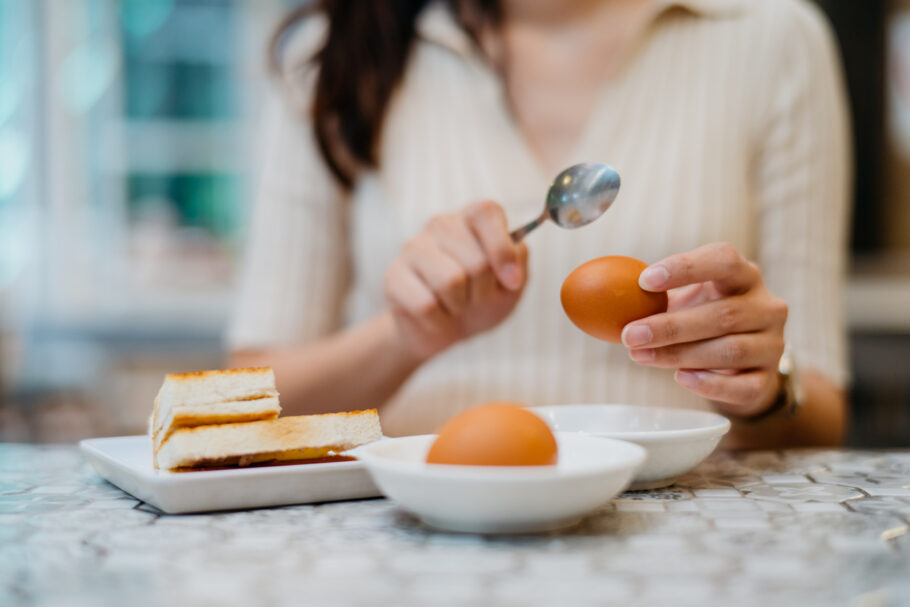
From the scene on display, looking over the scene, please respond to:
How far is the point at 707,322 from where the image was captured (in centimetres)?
80

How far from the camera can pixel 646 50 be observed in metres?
1.47

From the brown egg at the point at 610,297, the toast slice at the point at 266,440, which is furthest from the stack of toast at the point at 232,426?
the brown egg at the point at 610,297

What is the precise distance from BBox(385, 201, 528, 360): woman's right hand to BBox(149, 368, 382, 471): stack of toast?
0.80 feet

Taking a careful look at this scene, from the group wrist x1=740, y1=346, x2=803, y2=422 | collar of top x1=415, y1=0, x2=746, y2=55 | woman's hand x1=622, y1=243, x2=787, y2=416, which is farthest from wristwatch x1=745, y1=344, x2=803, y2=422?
collar of top x1=415, y1=0, x2=746, y2=55

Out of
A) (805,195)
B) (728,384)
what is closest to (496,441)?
(728,384)

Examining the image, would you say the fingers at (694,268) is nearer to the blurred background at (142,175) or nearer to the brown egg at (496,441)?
the brown egg at (496,441)

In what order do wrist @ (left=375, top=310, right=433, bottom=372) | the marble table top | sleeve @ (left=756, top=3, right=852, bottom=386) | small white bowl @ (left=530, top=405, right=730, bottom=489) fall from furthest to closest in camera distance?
sleeve @ (left=756, top=3, right=852, bottom=386) → wrist @ (left=375, top=310, right=433, bottom=372) → small white bowl @ (left=530, top=405, right=730, bottom=489) → the marble table top

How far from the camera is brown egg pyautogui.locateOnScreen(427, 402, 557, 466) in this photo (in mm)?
629

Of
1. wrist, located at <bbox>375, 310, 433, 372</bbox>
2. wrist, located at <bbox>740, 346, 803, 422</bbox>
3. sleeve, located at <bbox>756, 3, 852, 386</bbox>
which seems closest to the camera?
wrist, located at <bbox>740, 346, 803, 422</bbox>

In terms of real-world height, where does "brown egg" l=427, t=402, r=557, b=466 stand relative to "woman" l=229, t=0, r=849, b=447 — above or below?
below

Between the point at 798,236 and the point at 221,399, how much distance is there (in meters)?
0.99

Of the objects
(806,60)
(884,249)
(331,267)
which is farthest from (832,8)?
(331,267)

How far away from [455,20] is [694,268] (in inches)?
34.5

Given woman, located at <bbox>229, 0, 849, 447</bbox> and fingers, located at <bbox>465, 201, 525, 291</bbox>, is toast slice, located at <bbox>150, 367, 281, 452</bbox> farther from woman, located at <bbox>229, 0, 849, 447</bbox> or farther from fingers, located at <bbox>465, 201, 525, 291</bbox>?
woman, located at <bbox>229, 0, 849, 447</bbox>
